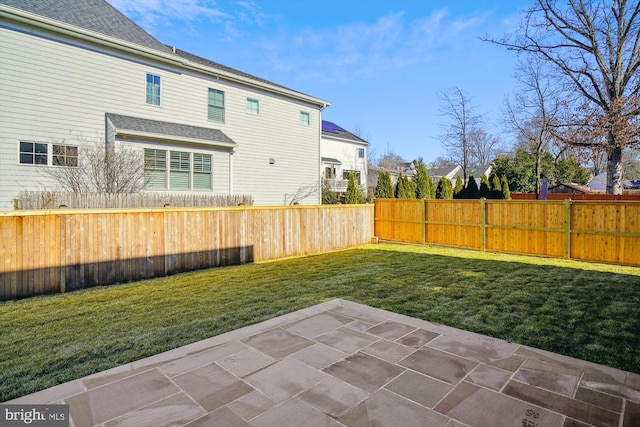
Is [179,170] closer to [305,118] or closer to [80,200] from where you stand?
[80,200]

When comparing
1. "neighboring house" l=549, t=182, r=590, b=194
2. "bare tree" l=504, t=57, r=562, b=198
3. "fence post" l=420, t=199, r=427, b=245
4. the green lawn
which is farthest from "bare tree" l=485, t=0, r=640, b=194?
"neighboring house" l=549, t=182, r=590, b=194

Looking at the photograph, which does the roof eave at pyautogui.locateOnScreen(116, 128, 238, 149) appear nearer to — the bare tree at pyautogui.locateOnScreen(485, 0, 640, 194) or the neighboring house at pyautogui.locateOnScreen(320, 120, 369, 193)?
the neighboring house at pyautogui.locateOnScreen(320, 120, 369, 193)

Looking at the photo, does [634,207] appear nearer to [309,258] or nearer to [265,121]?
[309,258]

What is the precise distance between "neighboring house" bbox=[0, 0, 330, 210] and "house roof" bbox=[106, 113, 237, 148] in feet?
0.13

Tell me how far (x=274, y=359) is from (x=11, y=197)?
9.64 metres

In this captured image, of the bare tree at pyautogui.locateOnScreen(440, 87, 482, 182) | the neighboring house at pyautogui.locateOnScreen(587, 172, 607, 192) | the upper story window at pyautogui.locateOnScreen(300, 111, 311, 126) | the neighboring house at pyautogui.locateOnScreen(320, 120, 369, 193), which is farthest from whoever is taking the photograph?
the neighboring house at pyautogui.locateOnScreen(587, 172, 607, 192)

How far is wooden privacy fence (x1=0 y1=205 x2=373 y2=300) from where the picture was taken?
5.30 m

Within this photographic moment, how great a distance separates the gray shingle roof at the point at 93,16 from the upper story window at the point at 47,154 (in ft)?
11.2

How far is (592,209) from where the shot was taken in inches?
309

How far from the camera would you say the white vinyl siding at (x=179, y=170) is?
37.5ft

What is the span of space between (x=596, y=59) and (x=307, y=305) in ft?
57.2

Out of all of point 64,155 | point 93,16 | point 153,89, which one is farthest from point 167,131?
point 93,16

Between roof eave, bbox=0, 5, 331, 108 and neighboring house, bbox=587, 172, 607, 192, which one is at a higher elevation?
roof eave, bbox=0, 5, 331, 108

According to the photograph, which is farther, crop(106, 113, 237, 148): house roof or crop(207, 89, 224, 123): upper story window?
crop(207, 89, 224, 123): upper story window
